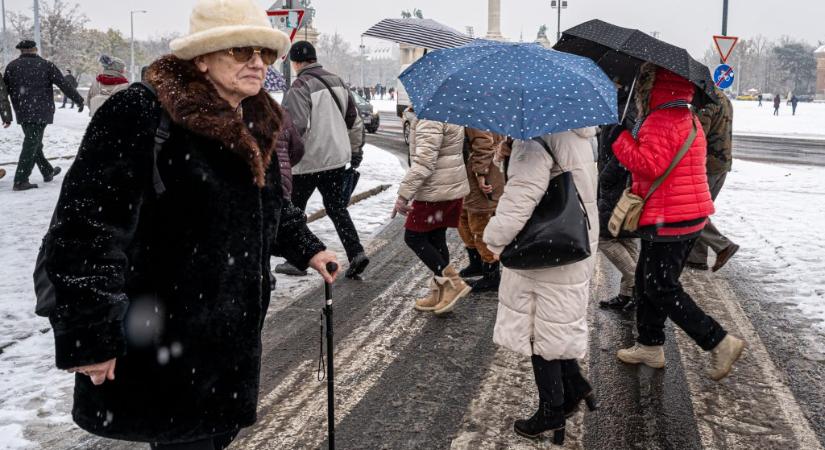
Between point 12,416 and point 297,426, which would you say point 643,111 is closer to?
point 297,426

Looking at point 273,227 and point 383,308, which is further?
point 383,308

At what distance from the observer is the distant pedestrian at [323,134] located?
21.1ft

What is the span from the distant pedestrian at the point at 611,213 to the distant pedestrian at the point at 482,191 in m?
0.92

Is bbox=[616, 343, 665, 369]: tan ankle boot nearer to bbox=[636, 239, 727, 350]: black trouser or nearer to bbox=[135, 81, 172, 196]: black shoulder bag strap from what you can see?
bbox=[636, 239, 727, 350]: black trouser

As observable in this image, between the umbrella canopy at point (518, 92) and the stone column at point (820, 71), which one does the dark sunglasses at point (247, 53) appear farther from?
the stone column at point (820, 71)

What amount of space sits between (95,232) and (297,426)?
216 cm

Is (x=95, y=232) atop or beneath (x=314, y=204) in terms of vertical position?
atop

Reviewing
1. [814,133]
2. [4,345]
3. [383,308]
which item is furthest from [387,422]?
[814,133]

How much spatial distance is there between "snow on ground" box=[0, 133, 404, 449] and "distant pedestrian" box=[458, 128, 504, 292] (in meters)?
1.52

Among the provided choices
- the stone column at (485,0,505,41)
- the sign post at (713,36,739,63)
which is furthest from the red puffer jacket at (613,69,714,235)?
the stone column at (485,0,505,41)

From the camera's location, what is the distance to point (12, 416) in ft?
12.5

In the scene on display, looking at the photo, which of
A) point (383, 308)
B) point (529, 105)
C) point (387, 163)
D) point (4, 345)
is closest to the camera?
point (529, 105)

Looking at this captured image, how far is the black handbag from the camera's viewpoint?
3.36 m

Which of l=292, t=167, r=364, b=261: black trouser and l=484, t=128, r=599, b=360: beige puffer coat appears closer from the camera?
l=484, t=128, r=599, b=360: beige puffer coat
